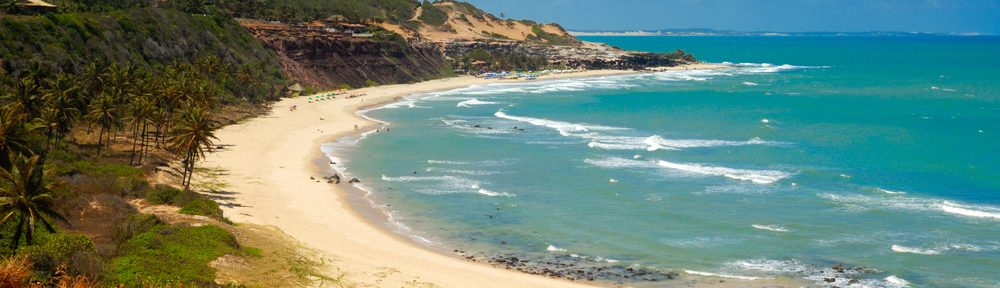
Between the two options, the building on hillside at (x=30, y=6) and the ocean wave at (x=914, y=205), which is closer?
the ocean wave at (x=914, y=205)

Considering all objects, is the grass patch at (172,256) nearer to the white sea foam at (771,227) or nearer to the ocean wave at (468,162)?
the white sea foam at (771,227)

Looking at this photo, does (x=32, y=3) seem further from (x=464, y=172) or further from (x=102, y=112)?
(x=464, y=172)

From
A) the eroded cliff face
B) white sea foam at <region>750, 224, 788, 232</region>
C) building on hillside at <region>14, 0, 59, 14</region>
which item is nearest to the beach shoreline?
white sea foam at <region>750, 224, 788, 232</region>

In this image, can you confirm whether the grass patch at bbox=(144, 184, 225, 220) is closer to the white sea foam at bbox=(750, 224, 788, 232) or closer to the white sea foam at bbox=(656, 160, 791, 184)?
the white sea foam at bbox=(750, 224, 788, 232)

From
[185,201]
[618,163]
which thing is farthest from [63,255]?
[618,163]

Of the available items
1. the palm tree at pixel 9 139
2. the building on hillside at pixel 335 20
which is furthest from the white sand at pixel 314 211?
the building on hillside at pixel 335 20
